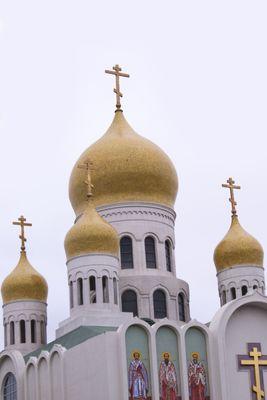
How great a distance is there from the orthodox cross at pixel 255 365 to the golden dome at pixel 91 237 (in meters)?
5.82

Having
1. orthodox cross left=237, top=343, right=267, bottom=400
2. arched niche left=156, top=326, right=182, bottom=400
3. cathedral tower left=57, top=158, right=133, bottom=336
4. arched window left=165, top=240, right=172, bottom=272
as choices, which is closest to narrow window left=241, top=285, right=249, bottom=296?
arched window left=165, top=240, right=172, bottom=272

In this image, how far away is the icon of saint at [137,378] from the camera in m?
28.0

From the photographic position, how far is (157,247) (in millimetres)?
35781

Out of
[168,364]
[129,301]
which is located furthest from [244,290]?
[168,364]

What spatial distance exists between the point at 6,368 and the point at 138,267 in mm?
5450

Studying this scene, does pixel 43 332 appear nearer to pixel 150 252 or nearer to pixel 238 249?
pixel 150 252

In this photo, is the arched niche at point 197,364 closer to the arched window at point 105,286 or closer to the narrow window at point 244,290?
the arched window at point 105,286

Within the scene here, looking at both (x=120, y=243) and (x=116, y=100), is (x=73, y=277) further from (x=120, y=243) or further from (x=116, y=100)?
(x=116, y=100)

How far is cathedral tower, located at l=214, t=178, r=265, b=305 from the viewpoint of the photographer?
36188 mm

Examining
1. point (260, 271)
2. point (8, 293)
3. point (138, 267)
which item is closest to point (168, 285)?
point (138, 267)

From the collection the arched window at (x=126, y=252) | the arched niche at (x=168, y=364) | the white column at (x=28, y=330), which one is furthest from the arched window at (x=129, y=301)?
the arched niche at (x=168, y=364)

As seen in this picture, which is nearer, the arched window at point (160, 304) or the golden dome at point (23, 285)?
the arched window at point (160, 304)

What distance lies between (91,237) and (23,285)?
4963 millimetres

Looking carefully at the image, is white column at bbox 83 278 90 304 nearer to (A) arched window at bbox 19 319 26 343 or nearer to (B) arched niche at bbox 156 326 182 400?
(B) arched niche at bbox 156 326 182 400
